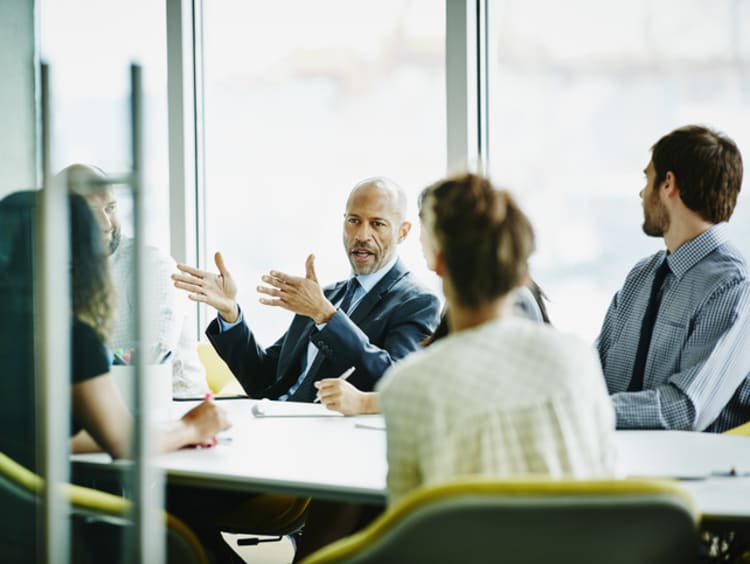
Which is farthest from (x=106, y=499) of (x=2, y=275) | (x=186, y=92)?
(x=186, y=92)

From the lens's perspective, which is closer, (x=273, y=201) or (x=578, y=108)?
(x=578, y=108)

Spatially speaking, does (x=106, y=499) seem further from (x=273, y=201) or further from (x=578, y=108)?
(x=273, y=201)

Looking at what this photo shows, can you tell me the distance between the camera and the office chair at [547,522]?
1.24 m

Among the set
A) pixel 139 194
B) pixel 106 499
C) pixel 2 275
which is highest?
pixel 139 194

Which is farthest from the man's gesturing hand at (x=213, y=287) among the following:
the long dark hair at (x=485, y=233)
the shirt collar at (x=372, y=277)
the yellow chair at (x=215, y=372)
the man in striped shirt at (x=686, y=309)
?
the long dark hair at (x=485, y=233)

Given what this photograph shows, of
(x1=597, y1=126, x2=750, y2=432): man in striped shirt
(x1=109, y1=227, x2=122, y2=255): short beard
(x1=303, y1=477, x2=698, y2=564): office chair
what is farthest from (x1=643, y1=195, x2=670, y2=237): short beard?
(x1=109, y1=227, x2=122, y2=255): short beard

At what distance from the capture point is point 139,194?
1516mm

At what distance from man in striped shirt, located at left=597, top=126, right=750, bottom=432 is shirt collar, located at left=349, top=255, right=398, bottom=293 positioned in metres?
0.81

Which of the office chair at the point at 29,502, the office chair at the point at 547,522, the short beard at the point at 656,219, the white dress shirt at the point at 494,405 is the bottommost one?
the office chair at the point at 29,502

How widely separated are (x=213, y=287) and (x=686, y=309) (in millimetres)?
1502

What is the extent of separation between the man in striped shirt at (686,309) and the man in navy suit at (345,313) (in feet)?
2.29

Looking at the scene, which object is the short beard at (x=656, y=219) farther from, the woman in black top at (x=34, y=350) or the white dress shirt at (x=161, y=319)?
the woman in black top at (x=34, y=350)

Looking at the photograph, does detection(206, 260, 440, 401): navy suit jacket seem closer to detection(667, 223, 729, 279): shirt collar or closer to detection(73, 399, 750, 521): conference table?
detection(73, 399, 750, 521): conference table

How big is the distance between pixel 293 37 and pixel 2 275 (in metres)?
3.71
